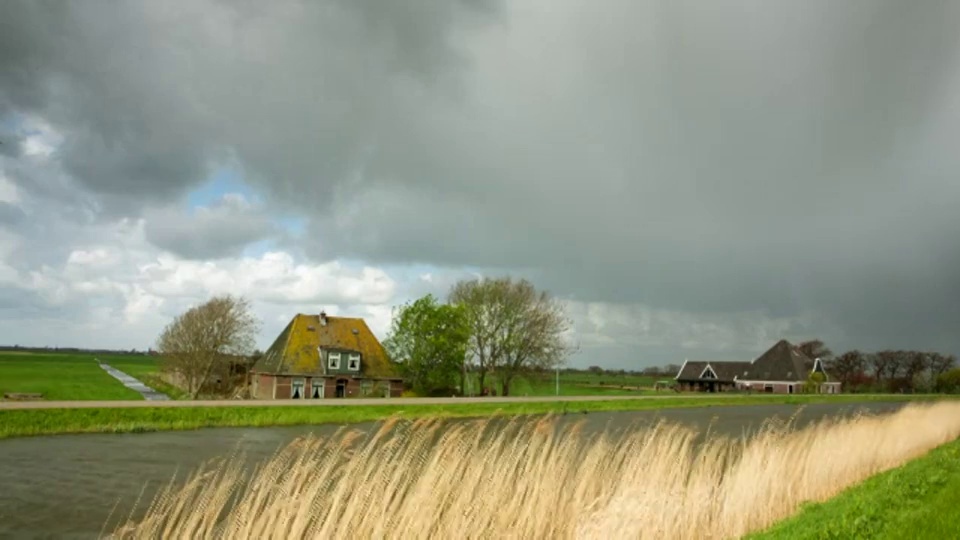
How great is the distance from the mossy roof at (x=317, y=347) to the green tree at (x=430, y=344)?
1.52 m

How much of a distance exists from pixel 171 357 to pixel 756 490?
43383 millimetres

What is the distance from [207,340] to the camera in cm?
4344

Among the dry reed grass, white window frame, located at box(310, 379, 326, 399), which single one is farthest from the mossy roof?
the dry reed grass

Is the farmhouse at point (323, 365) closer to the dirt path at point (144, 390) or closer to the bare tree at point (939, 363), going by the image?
the dirt path at point (144, 390)

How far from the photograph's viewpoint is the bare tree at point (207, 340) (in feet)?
142

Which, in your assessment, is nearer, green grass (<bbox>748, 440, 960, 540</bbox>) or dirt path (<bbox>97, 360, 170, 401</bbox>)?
green grass (<bbox>748, 440, 960, 540</bbox>)

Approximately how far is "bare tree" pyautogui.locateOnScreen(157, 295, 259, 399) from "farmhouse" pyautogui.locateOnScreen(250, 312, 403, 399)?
461 cm

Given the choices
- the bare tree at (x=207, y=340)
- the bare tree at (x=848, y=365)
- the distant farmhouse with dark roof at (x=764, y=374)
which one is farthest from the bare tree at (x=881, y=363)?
the bare tree at (x=207, y=340)

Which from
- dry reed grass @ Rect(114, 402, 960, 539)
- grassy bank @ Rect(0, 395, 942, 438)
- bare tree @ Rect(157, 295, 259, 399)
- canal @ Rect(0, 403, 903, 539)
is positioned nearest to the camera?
dry reed grass @ Rect(114, 402, 960, 539)

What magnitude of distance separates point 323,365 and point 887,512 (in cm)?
4462

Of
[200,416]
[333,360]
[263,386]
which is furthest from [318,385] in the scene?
[200,416]

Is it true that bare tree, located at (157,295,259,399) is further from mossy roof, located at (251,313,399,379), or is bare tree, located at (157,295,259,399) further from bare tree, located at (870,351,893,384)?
bare tree, located at (870,351,893,384)

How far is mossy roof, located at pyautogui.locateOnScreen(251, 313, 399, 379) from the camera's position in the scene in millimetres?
50156

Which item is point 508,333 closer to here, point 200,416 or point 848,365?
point 200,416
